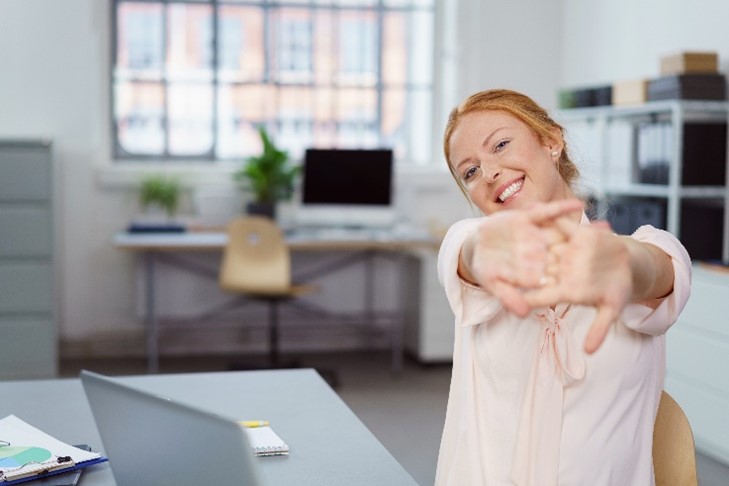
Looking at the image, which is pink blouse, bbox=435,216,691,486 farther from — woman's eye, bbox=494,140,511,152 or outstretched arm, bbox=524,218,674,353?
outstretched arm, bbox=524,218,674,353

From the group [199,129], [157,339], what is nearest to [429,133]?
[199,129]

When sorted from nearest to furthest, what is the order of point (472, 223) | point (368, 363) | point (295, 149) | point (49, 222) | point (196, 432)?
point (196, 432)
point (472, 223)
point (49, 222)
point (368, 363)
point (295, 149)

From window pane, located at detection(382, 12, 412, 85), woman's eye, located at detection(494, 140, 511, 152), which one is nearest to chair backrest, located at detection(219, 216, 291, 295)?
window pane, located at detection(382, 12, 412, 85)

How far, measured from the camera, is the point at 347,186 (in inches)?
235

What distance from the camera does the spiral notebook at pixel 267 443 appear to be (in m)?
1.64

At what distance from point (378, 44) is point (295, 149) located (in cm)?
90

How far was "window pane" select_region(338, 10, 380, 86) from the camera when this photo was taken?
6.61 meters

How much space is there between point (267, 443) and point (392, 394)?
368 cm

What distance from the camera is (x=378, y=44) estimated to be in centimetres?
668

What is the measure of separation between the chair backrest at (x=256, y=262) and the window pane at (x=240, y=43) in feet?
4.81

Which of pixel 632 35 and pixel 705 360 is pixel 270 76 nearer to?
pixel 632 35

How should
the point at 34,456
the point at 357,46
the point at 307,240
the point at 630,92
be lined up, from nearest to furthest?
the point at 34,456 < the point at 630,92 < the point at 307,240 < the point at 357,46

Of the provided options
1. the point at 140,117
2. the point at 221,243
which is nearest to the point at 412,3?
the point at 140,117

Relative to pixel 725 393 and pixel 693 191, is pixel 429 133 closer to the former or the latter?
pixel 693 191
